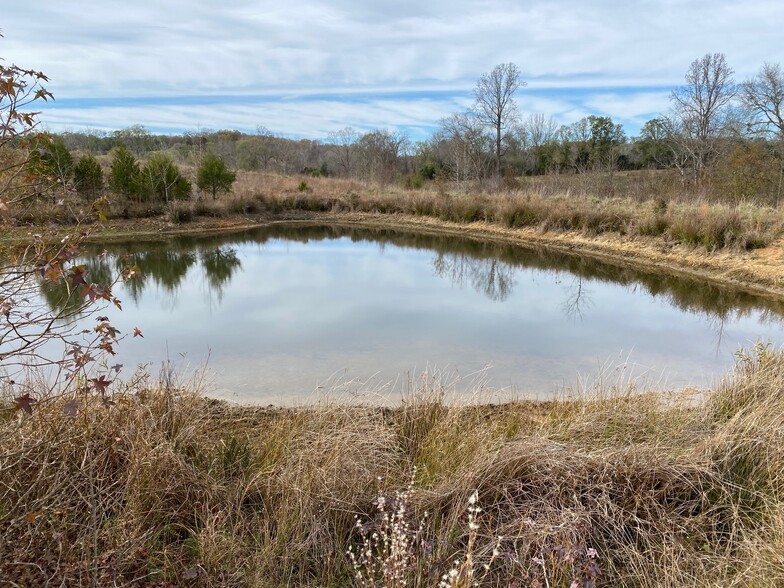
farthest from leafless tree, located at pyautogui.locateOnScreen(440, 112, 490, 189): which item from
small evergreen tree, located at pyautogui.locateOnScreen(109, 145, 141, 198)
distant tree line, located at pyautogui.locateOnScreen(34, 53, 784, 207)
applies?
small evergreen tree, located at pyautogui.locateOnScreen(109, 145, 141, 198)

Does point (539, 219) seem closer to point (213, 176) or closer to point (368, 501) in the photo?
point (213, 176)

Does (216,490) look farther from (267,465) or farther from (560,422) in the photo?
(560,422)

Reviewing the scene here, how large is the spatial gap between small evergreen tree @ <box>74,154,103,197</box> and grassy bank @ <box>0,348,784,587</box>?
16.9m

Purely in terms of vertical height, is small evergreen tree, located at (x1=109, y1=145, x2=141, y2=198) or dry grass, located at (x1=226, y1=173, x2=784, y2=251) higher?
small evergreen tree, located at (x1=109, y1=145, x2=141, y2=198)

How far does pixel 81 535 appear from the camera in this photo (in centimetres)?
218

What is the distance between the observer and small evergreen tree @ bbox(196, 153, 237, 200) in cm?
2042

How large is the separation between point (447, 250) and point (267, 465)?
1277cm

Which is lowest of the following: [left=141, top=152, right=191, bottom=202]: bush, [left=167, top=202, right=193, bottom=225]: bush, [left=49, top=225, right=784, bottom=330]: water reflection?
[left=49, top=225, right=784, bottom=330]: water reflection

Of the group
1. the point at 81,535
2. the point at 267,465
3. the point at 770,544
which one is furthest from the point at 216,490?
the point at 770,544

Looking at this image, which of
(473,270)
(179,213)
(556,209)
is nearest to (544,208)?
(556,209)

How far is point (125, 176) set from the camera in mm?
17672

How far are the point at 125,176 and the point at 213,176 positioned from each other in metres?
3.62

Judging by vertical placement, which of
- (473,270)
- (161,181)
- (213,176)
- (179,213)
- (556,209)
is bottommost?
(473,270)

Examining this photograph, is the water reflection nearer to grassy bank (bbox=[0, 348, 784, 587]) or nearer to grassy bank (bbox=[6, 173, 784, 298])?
grassy bank (bbox=[6, 173, 784, 298])
